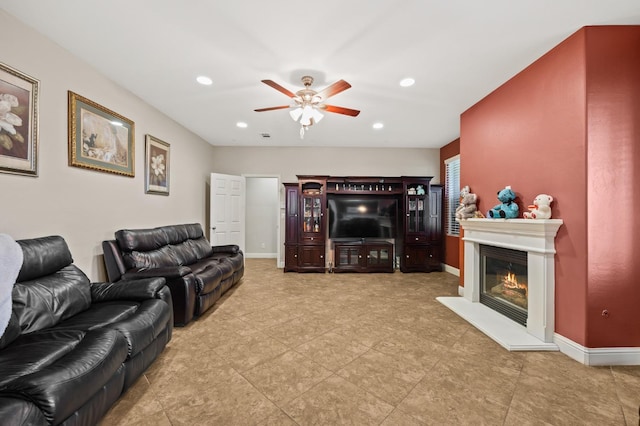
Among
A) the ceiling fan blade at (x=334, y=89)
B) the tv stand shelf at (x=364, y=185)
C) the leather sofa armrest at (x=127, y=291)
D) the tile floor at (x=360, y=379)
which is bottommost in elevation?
the tile floor at (x=360, y=379)

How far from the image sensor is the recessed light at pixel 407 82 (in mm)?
2773

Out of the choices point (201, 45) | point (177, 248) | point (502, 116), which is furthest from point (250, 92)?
point (502, 116)

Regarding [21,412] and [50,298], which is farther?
[50,298]

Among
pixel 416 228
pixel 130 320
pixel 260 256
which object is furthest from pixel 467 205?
pixel 260 256

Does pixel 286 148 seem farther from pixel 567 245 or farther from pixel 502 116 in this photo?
A: pixel 567 245

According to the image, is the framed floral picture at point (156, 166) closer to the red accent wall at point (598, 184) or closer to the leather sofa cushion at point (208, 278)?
the leather sofa cushion at point (208, 278)

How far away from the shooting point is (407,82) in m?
2.84

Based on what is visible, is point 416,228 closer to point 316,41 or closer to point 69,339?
point 316,41

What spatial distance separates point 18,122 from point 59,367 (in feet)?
6.82

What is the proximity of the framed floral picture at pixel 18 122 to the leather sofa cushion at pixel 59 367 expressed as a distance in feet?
4.60

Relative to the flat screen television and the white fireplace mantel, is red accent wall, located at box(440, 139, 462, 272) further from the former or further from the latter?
the white fireplace mantel

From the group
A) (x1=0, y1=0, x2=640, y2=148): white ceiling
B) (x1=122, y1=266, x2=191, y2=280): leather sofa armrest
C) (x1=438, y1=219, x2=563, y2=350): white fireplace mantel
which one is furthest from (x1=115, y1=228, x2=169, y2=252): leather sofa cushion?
(x1=438, y1=219, x2=563, y2=350): white fireplace mantel

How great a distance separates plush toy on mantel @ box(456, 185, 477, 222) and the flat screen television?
189 cm

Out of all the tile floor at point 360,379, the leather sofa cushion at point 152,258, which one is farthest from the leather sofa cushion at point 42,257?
the tile floor at point 360,379
